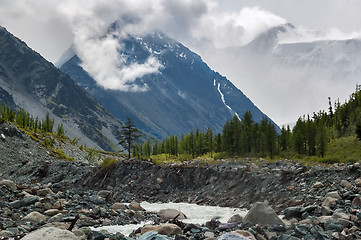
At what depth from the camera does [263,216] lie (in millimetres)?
13359

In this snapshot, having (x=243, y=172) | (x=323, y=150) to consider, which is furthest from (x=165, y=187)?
(x=323, y=150)

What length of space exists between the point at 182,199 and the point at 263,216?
14.7 meters

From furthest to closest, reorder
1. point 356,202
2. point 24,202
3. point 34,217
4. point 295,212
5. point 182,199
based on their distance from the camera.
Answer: point 182,199 → point 24,202 → point 295,212 → point 34,217 → point 356,202

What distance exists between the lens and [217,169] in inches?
1172

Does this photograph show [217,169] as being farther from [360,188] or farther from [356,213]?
[356,213]

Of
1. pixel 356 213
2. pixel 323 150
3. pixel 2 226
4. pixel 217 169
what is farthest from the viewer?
pixel 323 150

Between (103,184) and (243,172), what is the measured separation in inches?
624

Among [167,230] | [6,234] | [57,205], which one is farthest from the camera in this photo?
[57,205]

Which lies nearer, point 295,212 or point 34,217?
point 34,217

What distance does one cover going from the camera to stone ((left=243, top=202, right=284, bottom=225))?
43.0 ft

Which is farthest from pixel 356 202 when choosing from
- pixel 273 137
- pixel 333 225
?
pixel 273 137

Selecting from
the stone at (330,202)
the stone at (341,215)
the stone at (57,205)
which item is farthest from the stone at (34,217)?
the stone at (330,202)

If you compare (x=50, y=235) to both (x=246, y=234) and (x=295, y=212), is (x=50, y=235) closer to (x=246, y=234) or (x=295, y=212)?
(x=246, y=234)

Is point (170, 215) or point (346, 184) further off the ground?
point (346, 184)
